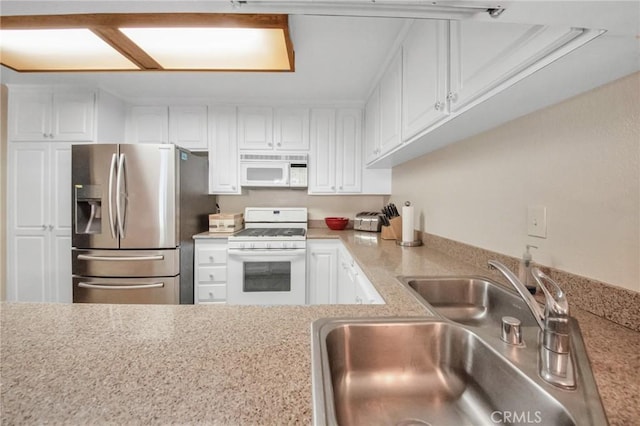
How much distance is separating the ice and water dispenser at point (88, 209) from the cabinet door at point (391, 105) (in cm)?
236

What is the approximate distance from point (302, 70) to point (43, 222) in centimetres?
272

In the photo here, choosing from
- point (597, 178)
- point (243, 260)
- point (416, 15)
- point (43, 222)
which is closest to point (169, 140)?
point (43, 222)

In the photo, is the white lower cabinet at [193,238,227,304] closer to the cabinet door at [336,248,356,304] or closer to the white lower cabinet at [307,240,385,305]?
the white lower cabinet at [307,240,385,305]

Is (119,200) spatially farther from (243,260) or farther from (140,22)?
(140,22)

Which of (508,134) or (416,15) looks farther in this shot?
(508,134)

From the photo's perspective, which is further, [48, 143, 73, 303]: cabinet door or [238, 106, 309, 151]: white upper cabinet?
[238, 106, 309, 151]: white upper cabinet

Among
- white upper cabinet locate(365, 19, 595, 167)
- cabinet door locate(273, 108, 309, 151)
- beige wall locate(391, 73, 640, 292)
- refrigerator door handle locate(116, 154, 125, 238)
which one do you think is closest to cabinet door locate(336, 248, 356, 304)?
beige wall locate(391, 73, 640, 292)

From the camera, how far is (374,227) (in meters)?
2.69

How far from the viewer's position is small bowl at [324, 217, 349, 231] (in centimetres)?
286

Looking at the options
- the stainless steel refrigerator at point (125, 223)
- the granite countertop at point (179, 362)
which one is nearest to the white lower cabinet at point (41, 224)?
the stainless steel refrigerator at point (125, 223)

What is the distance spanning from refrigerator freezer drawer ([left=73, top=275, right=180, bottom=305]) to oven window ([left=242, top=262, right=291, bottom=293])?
622 mm

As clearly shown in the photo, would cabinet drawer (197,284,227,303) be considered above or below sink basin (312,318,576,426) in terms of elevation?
below

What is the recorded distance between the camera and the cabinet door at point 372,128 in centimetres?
218

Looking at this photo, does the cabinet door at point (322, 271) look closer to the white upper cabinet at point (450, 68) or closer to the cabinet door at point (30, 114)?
the white upper cabinet at point (450, 68)
